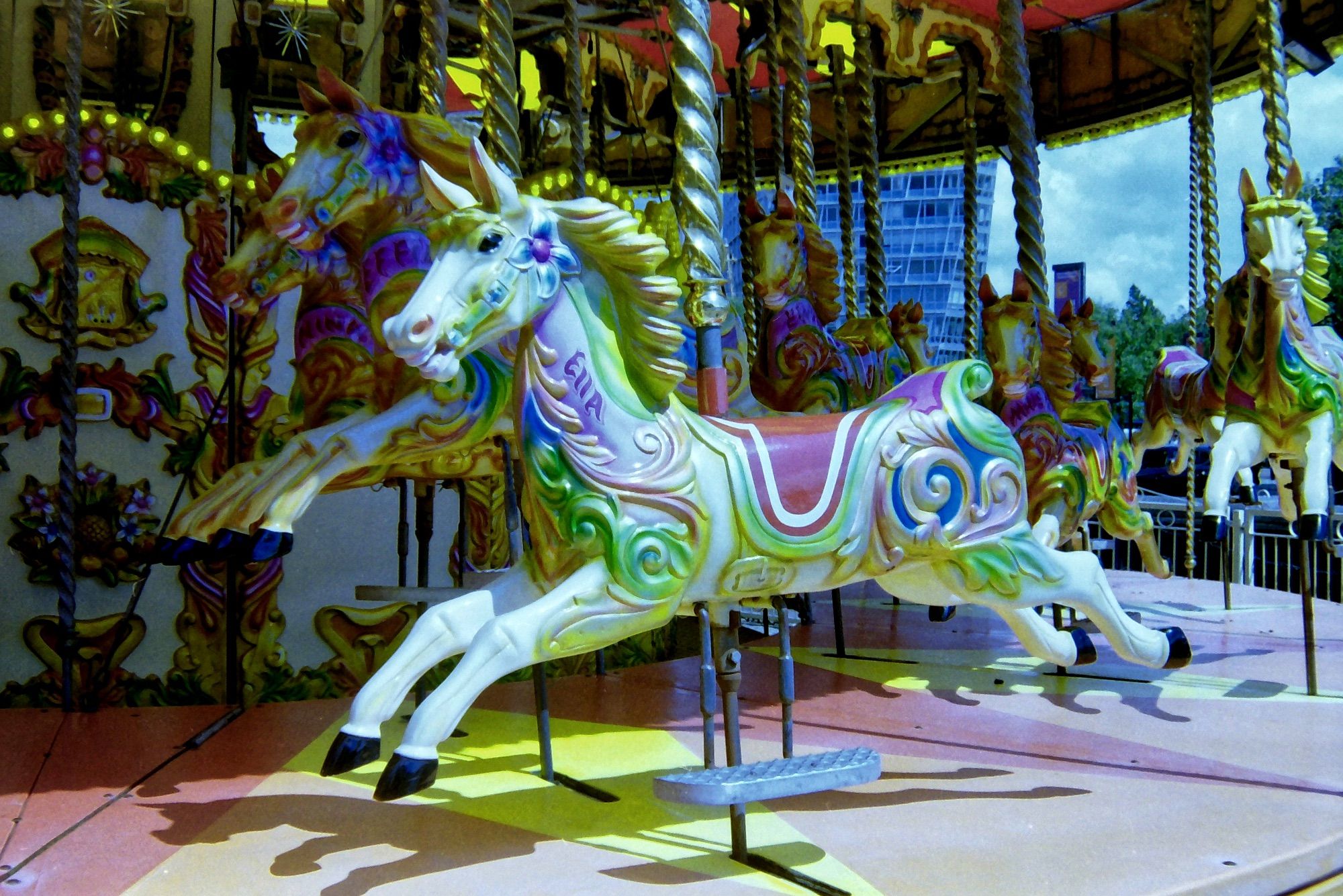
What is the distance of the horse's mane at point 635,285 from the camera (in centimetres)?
270

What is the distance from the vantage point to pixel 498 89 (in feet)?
13.8

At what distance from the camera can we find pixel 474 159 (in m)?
2.55

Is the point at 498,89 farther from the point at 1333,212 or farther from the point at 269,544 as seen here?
the point at 1333,212


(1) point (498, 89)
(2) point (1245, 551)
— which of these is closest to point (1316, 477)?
(1) point (498, 89)

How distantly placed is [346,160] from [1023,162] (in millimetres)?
2875

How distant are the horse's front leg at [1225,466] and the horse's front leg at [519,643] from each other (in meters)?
2.81

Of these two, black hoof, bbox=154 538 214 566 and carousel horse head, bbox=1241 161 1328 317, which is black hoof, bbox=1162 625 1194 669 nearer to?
carousel horse head, bbox=1241 161 1328 317

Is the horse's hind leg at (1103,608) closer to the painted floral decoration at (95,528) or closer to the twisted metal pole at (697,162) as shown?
the twisted metal pole at (697,162)

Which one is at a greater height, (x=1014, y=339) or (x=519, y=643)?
(x=1014, y=339)

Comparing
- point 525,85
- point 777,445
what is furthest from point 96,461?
point 525,85

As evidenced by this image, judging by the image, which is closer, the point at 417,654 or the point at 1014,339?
the point at 417,654

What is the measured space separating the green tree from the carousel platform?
761 inches

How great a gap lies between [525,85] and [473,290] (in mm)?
7870

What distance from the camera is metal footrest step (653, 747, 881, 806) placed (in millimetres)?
2357
